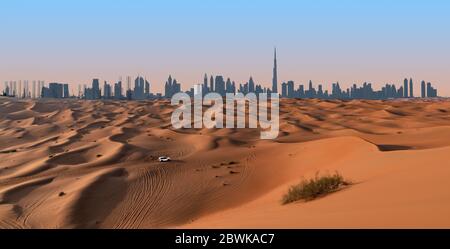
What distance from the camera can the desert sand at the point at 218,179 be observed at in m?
8.35

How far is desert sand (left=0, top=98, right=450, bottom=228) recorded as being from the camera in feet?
27.4

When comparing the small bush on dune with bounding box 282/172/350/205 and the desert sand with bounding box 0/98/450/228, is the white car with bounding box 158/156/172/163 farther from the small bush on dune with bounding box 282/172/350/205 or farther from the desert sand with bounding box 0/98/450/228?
the small bush on dune with bounding box 282/172/350/205

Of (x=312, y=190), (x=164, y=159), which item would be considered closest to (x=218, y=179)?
(x=164, y=159)

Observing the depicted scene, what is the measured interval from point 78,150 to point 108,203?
9.58 m

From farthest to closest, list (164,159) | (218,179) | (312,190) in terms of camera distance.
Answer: (164,159)
(218,179)
(312,190)

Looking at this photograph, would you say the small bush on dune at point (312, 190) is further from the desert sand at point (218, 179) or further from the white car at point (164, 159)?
the white car at point (164, 159)

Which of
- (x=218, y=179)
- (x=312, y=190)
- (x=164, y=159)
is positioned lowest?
(x=218, y=179)

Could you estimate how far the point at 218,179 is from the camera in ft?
55.4

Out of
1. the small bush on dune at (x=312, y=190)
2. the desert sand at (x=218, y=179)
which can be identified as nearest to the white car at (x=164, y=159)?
the desert sand at (x=218, y=179)

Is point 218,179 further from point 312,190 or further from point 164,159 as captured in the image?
point 312,190

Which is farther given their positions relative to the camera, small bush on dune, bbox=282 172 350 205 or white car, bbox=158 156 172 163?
white car, bbox=158 156 172 163

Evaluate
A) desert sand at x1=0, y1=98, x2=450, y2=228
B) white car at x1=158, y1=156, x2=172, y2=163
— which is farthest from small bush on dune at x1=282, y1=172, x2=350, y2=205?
white car at x1=158, y1=156, x2=172, y2=163

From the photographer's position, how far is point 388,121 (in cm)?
3328
